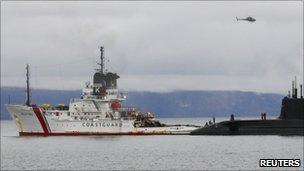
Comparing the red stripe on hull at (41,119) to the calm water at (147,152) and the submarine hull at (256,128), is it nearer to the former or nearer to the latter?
the calm water at (147,152)

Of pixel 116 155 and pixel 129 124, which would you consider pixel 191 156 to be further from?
pixel 129 124

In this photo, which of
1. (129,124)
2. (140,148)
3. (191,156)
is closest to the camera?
(191,156)

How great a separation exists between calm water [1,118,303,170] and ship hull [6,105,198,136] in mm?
2003

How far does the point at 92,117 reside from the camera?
10938 centimetres

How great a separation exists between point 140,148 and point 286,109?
921 inches

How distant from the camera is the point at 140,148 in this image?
284ft

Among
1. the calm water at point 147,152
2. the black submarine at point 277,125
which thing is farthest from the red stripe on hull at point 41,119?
the black submarine at point 277,125

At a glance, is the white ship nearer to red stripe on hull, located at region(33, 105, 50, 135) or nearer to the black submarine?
red stripe on hull, located at region(33, 105, 50, 135)

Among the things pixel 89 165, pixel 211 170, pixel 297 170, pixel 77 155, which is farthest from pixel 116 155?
pixel 297 170

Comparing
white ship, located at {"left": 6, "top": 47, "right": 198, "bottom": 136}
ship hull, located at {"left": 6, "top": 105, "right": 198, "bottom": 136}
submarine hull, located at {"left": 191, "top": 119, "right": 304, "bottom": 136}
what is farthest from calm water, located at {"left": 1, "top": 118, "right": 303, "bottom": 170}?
white ship, located at {"left": 6, "top": 47, "right": 198, "bottom": 136}

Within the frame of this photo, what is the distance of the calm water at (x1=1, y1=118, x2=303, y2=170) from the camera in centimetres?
6806

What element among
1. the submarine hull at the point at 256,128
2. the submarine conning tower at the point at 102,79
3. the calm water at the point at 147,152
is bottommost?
the calm water at the point at 147,152

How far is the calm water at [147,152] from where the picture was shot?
68062 mm

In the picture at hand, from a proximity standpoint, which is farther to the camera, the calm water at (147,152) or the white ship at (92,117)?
the white ship at (92,117)
